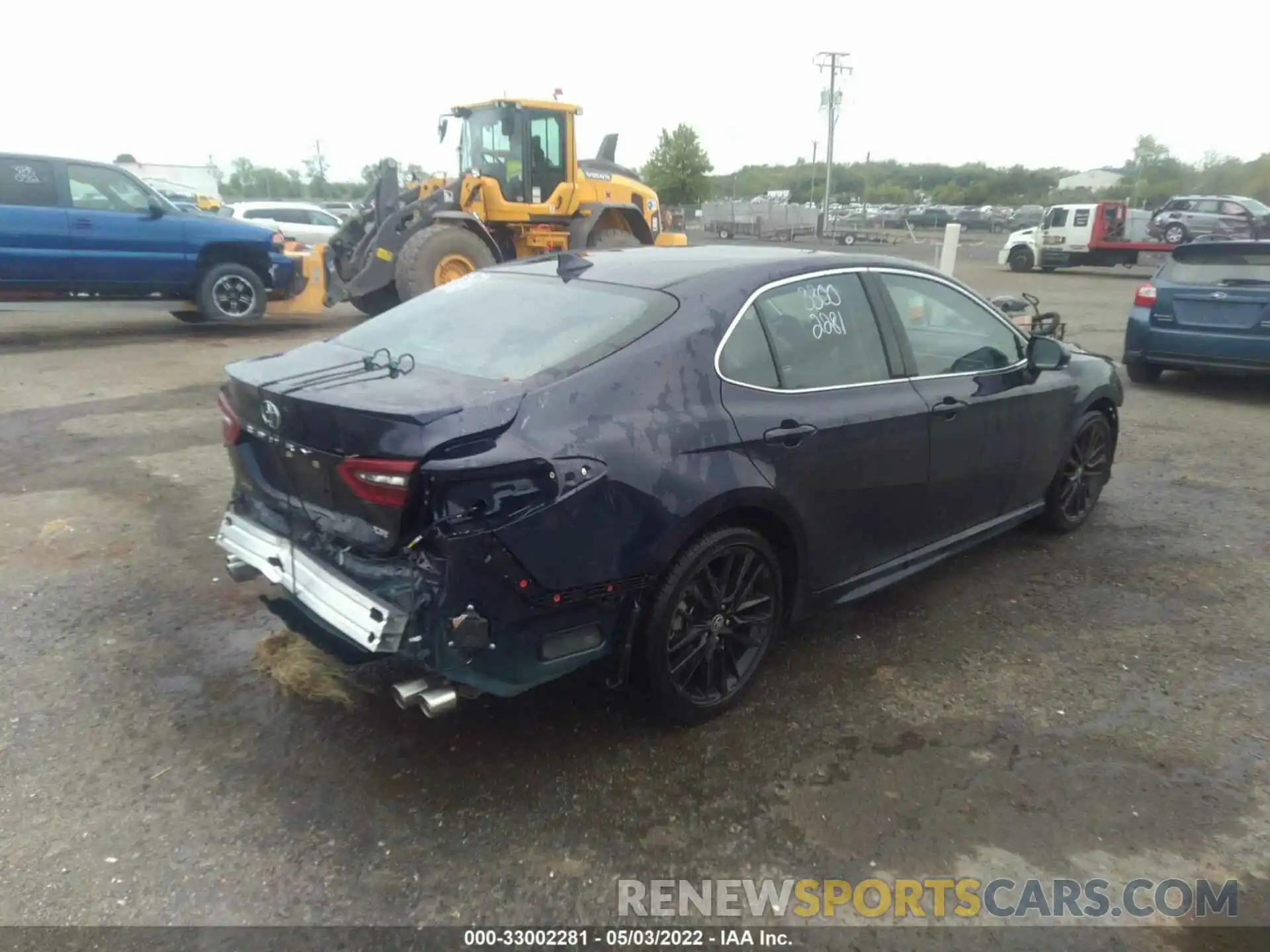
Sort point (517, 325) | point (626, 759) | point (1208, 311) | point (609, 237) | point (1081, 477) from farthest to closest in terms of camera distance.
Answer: point (609, 237) < point (1208, 311) < point (1081, 477) < point (517, 325) < point (626, 759)

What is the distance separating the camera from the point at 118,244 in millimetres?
10609

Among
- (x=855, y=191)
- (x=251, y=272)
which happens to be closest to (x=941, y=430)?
(x=251, y=272)

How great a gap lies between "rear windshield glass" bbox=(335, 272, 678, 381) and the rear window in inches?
295

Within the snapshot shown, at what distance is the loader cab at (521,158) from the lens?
41.9ft

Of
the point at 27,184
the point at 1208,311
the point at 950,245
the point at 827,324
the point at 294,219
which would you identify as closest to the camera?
the point at 827,324

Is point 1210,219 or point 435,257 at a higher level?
point 435,257

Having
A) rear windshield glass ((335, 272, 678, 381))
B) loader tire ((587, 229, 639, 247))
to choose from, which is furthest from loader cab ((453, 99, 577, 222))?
rear windshield glass ((335, 272, 678, 381))

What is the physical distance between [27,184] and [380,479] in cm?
995

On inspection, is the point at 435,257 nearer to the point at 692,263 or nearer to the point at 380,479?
the point at 692,263

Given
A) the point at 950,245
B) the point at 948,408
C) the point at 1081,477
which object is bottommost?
the point at 1081,477

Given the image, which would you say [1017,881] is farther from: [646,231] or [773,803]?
[646,231]

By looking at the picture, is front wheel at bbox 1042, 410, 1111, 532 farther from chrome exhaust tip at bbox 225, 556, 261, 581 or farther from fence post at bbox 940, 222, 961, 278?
fence post at bbox 940, 222, 961, 278

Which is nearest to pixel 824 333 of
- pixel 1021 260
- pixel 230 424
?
pixel 230 424

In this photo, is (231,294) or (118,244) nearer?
(118,244)
